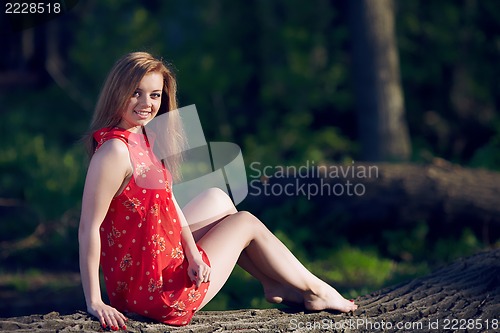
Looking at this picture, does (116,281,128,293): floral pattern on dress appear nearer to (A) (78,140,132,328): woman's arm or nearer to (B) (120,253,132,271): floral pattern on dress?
(B) (120,253,132,271): floral pattern on dress

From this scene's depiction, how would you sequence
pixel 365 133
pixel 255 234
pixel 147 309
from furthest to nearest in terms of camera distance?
pixel 365 133
pixel 255 234
pixel 147 309

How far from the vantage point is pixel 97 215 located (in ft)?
9.95

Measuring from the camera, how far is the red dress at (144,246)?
315 cm

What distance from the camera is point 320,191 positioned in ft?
22.3

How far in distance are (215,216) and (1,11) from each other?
11.1 meters

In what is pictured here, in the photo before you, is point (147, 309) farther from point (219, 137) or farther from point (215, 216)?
point (219, 137)

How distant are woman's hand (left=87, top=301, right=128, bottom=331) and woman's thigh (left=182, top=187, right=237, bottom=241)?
0.66 metres

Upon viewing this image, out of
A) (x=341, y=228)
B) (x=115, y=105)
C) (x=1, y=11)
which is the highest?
(x=1, y=11)

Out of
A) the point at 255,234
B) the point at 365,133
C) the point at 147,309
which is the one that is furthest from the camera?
the point at 365,133

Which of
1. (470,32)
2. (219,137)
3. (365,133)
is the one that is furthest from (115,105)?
(470,32)

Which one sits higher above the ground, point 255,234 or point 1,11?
point 1,11

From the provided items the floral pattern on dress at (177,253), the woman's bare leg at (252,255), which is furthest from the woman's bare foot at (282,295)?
the floral pattern on dress at (177,253)

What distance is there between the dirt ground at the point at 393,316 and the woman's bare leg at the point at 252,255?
0.26 feet

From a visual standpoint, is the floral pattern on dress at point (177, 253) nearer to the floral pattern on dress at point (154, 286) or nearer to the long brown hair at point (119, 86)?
the floral pattern on dress at point (154, 286)
